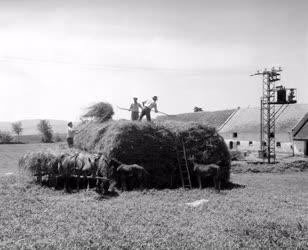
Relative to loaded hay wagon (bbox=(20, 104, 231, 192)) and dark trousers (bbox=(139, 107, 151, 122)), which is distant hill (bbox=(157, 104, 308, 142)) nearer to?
dark trousers (bbox=(139, 107, 151, 122))

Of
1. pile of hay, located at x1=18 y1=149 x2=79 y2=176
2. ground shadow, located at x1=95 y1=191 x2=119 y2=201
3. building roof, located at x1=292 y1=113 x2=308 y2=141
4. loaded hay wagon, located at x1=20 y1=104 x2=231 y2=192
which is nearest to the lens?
ground shadow, located at x1=95 y1=191 x2=119 y2=201

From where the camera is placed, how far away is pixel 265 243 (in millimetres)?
10031

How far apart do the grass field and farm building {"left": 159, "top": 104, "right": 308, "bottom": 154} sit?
36.8 meters

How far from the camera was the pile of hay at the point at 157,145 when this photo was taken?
20.9 metres

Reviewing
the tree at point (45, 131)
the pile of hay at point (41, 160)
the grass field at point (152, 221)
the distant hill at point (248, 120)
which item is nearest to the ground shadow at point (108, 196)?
the grass field at point (152, 221)

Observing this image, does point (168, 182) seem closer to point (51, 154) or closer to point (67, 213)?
point (51, 154)

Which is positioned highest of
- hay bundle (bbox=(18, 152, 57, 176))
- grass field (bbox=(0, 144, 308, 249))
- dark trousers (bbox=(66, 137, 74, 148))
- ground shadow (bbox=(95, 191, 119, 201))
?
dark trousers (bbox=(66, 137, 74, 148))

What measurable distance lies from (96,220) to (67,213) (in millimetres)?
1614

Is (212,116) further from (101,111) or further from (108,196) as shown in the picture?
(108,196)

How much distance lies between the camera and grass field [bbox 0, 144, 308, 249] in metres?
9.84

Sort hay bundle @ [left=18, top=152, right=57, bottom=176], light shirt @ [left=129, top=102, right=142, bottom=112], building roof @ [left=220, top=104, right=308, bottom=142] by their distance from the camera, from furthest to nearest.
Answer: building roof @ [left=220, top=104, right=308, bottom=142]
light shirt @ [left=129, top=102, right=142, bottom=112]
hay bundle @ [left=18, top=152, right=57, bottom=176]

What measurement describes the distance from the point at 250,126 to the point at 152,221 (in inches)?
1967

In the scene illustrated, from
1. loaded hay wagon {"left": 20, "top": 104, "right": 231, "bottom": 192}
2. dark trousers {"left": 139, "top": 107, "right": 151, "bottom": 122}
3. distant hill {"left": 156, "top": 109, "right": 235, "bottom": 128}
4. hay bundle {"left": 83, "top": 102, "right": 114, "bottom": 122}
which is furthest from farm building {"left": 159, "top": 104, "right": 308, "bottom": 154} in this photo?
dark trousers {"left": 139, "top": 107, "right": 151, "bottom": 122}

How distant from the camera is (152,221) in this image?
39.7ft
